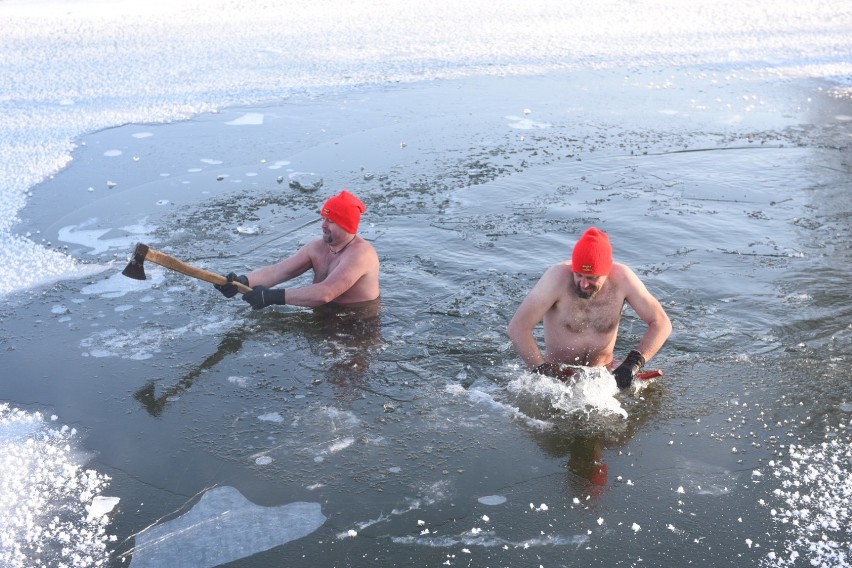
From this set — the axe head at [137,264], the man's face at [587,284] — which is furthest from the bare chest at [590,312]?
the axe head at [137,264]

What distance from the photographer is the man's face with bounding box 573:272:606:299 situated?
16.1 ft

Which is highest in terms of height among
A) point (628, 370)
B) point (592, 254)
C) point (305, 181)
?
point (592, 254)

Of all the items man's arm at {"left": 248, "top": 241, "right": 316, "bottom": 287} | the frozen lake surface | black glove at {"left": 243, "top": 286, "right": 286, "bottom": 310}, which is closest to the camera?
Answer: the frozen lake surface

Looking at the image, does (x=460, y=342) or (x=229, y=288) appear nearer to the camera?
(x=460, y=342)

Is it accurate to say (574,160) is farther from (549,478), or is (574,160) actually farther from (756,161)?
(549,478)

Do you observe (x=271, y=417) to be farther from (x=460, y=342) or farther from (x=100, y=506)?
(x=460, y=342)

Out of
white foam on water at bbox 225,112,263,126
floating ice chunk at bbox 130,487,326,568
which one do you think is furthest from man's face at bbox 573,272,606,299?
white foam on water at bbox 225,112,263,126

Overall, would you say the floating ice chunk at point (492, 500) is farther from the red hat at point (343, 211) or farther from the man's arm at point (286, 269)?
the man's arm at point (286, 269)

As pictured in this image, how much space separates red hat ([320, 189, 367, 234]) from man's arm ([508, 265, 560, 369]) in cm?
155

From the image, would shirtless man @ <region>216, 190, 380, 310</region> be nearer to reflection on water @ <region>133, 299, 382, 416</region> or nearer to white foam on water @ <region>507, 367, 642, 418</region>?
reflection on water @ <region>133, 299, 382, 416</region>

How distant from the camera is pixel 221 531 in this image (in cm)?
399

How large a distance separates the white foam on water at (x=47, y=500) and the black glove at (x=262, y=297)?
4.95ft

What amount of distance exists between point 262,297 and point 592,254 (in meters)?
2.28

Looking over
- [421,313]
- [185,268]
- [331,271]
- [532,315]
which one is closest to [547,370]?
[532,315]
